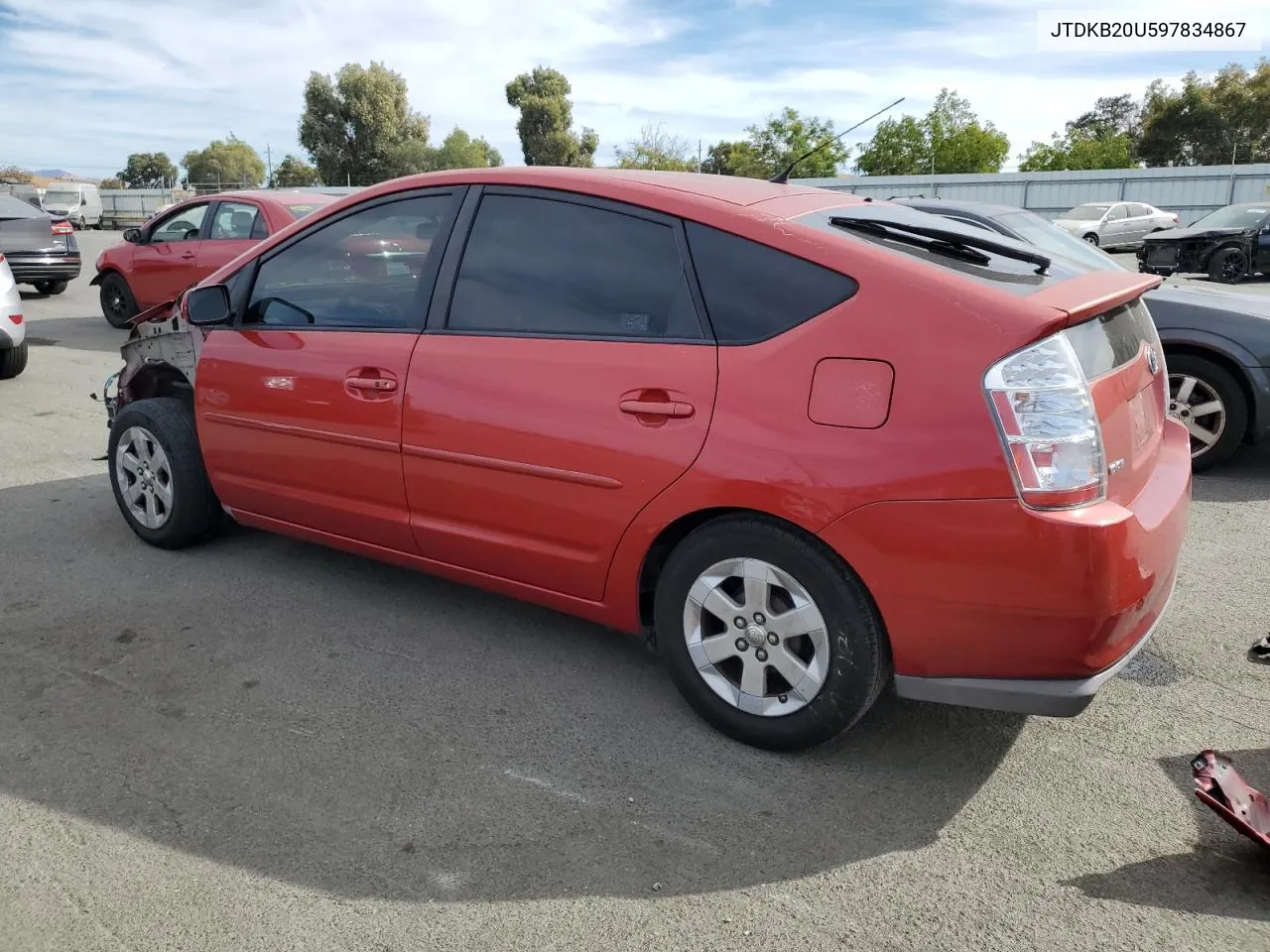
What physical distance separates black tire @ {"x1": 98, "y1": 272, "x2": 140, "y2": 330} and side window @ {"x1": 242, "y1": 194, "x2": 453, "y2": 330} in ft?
31.4

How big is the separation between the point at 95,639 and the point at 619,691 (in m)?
1.99

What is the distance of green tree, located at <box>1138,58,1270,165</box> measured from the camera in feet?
175

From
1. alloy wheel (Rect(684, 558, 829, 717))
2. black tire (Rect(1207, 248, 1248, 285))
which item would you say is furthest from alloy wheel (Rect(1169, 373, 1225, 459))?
black tire (Rect(1207, 248, 1248, 285))

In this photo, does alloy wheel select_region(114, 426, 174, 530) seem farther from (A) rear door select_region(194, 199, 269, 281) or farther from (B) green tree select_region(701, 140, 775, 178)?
(B) green tree select_region(701, 140, 775, 178)

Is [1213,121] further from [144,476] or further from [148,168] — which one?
[148,168]

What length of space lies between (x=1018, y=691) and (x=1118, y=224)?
100 feet

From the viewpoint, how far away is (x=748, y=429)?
2879 millimetres

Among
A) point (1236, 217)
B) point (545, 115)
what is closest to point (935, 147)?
point (545, 115)

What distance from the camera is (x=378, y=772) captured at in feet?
9.78

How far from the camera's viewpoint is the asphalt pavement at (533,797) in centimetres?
238

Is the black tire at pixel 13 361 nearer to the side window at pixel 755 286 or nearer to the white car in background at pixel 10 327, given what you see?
the white car in background at pixel 10 327

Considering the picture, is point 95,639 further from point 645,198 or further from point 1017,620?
point 1017,620

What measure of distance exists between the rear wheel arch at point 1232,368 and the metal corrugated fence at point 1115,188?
28.8 metres

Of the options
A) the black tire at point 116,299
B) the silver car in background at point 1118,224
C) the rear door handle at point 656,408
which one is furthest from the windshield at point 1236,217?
the rear door handle at point 656,408
